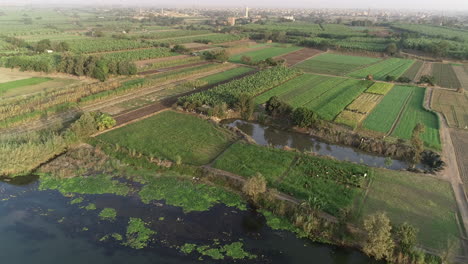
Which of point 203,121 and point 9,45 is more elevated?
point 9,45

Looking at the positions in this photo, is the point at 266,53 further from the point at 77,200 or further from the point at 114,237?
the point at 114,237

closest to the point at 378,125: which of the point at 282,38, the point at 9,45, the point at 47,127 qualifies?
the point at 47,127

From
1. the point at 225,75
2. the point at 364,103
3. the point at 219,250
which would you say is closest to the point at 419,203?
the point at 219,250

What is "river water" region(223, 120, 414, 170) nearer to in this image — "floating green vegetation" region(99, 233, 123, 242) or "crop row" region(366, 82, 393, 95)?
"floating green vegetation" region(99, 233, 123, 242)

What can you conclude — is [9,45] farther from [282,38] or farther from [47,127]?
[282,38]

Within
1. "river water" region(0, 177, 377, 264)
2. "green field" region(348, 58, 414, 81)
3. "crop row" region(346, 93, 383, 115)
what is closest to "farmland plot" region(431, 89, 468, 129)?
"crop row" region(346, 93, 383, 115)
